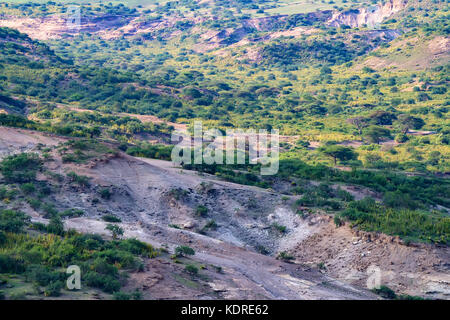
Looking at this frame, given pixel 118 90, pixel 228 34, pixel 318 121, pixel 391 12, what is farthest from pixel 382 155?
pixel 391 12

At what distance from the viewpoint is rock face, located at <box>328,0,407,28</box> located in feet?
383

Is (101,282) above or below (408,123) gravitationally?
below

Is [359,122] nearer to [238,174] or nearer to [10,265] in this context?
[238,174]

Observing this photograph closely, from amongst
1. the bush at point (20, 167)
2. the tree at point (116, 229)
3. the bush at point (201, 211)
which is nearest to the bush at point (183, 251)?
the tree at point (116, 229)

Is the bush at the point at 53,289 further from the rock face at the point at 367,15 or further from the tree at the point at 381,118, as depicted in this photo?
the rock face at the point at 367,15

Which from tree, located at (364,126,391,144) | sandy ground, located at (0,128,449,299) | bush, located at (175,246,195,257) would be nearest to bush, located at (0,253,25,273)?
sandy ground, located at (0,128,449,299)

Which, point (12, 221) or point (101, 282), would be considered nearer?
point (101, 282)

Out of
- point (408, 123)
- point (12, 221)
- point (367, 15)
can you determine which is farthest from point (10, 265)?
point (367, 15)

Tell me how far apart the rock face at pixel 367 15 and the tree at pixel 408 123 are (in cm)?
6695

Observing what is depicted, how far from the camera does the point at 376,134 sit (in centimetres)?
4869

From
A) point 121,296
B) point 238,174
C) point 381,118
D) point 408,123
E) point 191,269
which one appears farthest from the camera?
point 381,118

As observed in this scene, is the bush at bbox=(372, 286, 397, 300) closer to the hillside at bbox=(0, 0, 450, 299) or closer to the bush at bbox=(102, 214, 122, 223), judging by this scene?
the hillside at bbox=(0, 0, 450, 299)

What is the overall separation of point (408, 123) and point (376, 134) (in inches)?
237

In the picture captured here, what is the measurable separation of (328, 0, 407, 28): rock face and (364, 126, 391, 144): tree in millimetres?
71413
